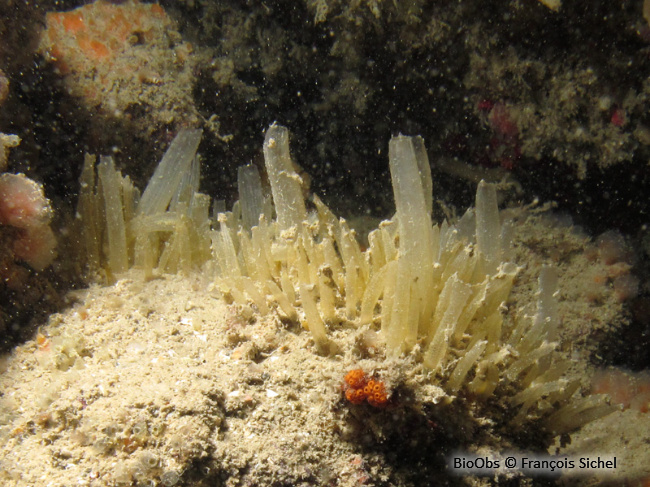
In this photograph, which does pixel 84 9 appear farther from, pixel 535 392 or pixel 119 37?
pixel 535 392

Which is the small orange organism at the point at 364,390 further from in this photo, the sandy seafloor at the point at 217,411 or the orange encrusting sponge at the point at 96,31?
the orange encrusting sponge at the point at 96,31

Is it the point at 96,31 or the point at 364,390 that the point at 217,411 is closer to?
the point at 364,390

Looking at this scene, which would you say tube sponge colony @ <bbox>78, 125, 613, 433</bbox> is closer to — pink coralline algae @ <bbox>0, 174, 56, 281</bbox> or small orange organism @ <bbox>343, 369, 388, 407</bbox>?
small orange organism @ <bbox>343, 369, 388, 407</bbox>

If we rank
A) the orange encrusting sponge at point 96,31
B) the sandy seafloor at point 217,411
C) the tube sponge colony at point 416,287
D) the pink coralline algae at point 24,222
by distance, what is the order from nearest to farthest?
the sandy seafloor at point 217,411
the tube sponge colony at point 416,287
the pink coralline algae at point 24,222
the orange encrusting sponge at point 96,31

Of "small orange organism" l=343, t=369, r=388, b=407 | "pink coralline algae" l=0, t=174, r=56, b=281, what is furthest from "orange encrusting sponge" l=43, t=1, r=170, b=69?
"small orange organism" l=343, t=369, r=388, b=407

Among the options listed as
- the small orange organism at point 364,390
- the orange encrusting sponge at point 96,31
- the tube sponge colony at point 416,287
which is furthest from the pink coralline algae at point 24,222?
the small orange organism at point 364,390

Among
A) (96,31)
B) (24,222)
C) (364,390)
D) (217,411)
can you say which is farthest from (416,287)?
(96,31)
